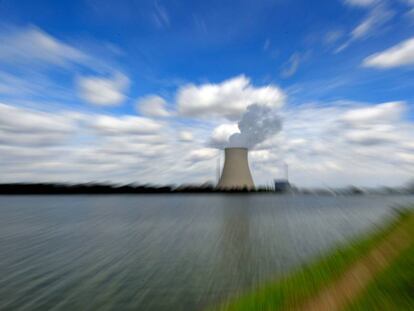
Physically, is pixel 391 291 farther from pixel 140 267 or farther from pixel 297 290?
pixel 140 267

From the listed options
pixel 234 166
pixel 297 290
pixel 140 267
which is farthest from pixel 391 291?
pixel 234 166

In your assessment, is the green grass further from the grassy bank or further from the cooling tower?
the cooling tower

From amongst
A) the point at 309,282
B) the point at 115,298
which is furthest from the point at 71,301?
the point at 309,282

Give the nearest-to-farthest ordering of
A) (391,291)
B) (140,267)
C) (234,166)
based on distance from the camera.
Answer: (391,291) → (140,267) → (234,166)

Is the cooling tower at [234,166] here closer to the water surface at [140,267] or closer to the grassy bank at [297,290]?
the water surface at [140,267]

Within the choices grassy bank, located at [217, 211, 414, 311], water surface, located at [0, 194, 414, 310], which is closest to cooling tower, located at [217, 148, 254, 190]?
water surface, located at [0, 194, 414, 310]

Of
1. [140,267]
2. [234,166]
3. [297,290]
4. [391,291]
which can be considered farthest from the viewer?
[234,166]

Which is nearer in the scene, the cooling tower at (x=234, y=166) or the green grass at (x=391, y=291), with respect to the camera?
the green grass at (x=391, y=291)

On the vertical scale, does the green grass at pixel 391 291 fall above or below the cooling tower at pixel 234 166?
below

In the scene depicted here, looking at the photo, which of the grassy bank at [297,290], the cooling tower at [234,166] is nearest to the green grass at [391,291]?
the grassy bank at [297,290]

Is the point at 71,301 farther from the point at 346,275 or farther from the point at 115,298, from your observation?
the point at 346,275
